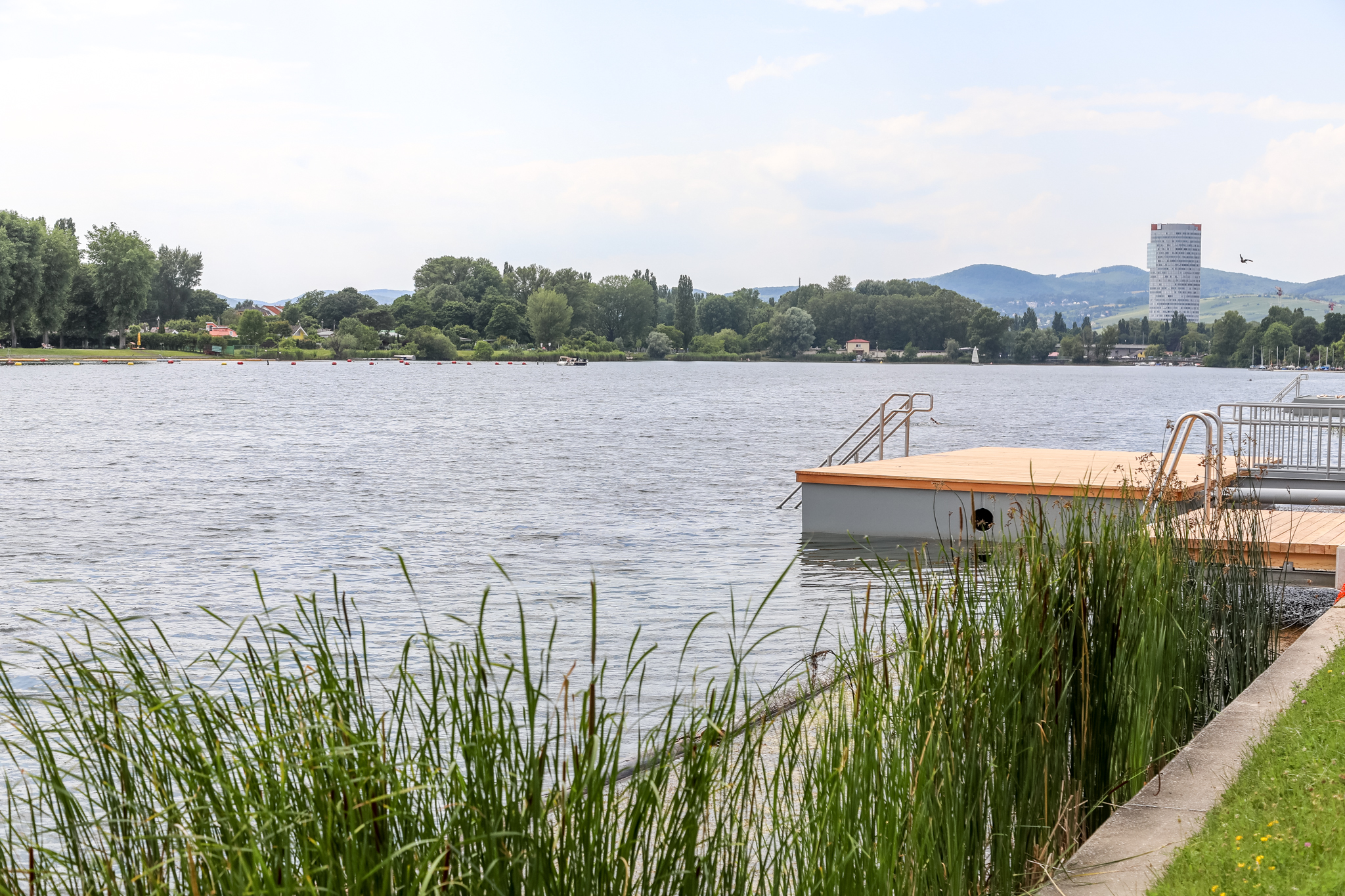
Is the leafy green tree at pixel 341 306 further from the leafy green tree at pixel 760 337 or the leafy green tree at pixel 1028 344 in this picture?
the leafy green tree at pixel 1028 344

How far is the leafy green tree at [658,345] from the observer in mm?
165000

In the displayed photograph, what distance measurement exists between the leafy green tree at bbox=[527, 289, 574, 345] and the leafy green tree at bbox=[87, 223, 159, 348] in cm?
5606

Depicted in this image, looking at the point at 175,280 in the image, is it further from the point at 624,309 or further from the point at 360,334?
the point at 624,309

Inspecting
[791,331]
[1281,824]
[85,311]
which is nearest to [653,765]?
[1281,824]

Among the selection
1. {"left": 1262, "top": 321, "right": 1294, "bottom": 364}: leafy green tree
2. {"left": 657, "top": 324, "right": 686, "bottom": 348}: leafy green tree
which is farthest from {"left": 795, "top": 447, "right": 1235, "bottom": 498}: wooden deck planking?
{"left": 1262, "top": 321, "right": 1294, "bottom": 364}: leafy green tree

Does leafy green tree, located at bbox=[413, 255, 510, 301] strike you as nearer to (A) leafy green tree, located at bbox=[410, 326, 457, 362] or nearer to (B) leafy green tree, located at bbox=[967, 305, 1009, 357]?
(A) leafy green tree, located at bbox=[410, 326, 457, 362]

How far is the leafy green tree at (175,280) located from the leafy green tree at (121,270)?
52.5m

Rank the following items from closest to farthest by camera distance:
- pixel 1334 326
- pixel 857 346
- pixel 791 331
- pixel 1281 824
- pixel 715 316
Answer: pixel 1281 824 < pixel 1334 326 < pixel 791 331 < pixel 715 316 < pixel 857 346

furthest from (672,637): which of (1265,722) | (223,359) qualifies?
(223,359)

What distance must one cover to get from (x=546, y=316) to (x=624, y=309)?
21.9 metres

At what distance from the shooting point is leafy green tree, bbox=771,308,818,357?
175875 millimetres

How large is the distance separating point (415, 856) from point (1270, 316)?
186m

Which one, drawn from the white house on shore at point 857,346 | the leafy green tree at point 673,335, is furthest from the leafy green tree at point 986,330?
the leafy green tree at point 673,335

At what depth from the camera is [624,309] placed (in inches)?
6629
